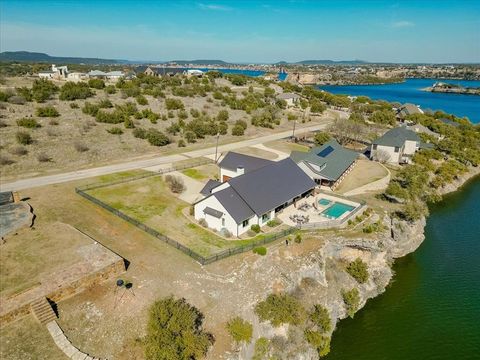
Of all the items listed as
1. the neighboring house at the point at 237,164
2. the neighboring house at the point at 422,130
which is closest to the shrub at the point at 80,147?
the neighboring house at the point at 237,164

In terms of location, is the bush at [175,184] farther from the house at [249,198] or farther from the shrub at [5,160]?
the shrub at [5,160]

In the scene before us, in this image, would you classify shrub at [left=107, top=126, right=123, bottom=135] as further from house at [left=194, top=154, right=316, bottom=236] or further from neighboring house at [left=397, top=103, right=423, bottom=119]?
neighboring house at [left=397, top=103, right=423, bottom=119]

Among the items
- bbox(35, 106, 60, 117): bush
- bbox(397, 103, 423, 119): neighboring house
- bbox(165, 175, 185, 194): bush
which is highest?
bbox(35, 106, 60, 117): bush

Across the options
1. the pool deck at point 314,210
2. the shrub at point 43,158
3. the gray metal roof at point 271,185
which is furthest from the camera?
the shrub at point 43,158

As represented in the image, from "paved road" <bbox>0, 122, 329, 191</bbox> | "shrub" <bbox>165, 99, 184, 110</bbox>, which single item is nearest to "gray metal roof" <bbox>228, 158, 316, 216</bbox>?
"paved road" <bbox>0, 122, 329, 191</bbox>

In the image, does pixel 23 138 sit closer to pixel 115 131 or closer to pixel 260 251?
pixel 115 131

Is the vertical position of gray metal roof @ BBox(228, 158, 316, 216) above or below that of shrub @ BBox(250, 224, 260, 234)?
above
